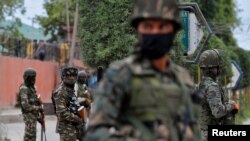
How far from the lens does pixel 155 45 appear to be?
374cm

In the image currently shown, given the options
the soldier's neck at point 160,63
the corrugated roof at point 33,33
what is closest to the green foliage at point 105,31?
the soldier's neck at point 160,63

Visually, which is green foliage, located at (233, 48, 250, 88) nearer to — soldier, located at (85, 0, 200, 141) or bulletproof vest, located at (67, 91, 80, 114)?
bulletproof vest, located at (67, 91, 80, 114)

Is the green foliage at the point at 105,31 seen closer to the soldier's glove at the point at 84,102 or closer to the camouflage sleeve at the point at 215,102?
the soldier's glove at the point at 84,102

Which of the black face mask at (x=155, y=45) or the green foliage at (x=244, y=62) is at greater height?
the black face mask at (x=155, y=45)

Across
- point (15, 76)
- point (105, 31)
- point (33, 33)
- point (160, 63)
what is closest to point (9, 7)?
point (15, 76)

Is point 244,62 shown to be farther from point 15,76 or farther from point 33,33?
point 33,33

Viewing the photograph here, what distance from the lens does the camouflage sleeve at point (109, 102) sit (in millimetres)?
3746

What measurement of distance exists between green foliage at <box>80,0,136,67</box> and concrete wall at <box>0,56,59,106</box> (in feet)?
52.7

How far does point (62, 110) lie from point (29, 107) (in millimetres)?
2621

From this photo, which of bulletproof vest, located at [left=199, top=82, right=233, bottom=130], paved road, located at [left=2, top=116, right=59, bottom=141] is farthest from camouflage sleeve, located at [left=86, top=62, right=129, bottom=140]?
paved road, located at [left=2, top=116, right=59, bottom=141]

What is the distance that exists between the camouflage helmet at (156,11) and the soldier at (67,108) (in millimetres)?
6753

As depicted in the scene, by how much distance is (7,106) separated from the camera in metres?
32.8

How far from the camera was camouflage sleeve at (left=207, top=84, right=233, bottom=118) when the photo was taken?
8.37 meters

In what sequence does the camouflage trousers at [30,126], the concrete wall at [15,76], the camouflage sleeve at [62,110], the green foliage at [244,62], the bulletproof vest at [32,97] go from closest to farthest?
the camouflage sleeve at [62,110]
the bulletproof vest at [32,97]
the camouflage trousers at [30,126]
the concrete wall at [15,76]
the green foliage at [244,62]
